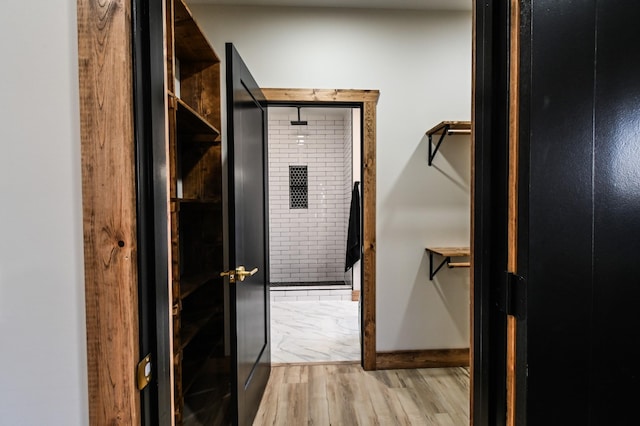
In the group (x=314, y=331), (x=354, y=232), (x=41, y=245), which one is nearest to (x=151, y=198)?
(x=41, y=245)

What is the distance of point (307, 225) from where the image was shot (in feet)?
16.5

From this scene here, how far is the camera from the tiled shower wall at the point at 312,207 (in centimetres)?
493

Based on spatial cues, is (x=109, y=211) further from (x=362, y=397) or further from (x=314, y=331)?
(x=314, y=331)

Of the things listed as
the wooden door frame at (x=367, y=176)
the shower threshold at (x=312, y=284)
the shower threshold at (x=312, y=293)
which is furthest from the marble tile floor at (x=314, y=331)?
the shower threshold at (x=312, y=284)

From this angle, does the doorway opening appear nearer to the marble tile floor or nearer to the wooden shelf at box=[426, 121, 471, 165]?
the marble tile floor

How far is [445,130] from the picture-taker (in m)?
2.20

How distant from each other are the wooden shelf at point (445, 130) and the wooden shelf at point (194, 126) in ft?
5.27

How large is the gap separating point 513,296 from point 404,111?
190 cm

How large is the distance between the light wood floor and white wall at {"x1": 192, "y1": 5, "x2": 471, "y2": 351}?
0.26m

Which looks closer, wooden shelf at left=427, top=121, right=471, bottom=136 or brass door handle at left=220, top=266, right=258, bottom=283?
brass door handle at left=220, top=266, right=258, bottom=283

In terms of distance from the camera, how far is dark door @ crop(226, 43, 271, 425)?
1481 mm

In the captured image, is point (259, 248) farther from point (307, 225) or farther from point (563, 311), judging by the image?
point (307, 225)

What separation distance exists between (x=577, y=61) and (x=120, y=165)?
1014 millimetres

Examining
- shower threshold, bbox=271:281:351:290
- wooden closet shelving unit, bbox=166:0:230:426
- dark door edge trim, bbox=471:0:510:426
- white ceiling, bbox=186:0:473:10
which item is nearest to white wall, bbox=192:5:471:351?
white ceiling, bbox=186:0:473:10
